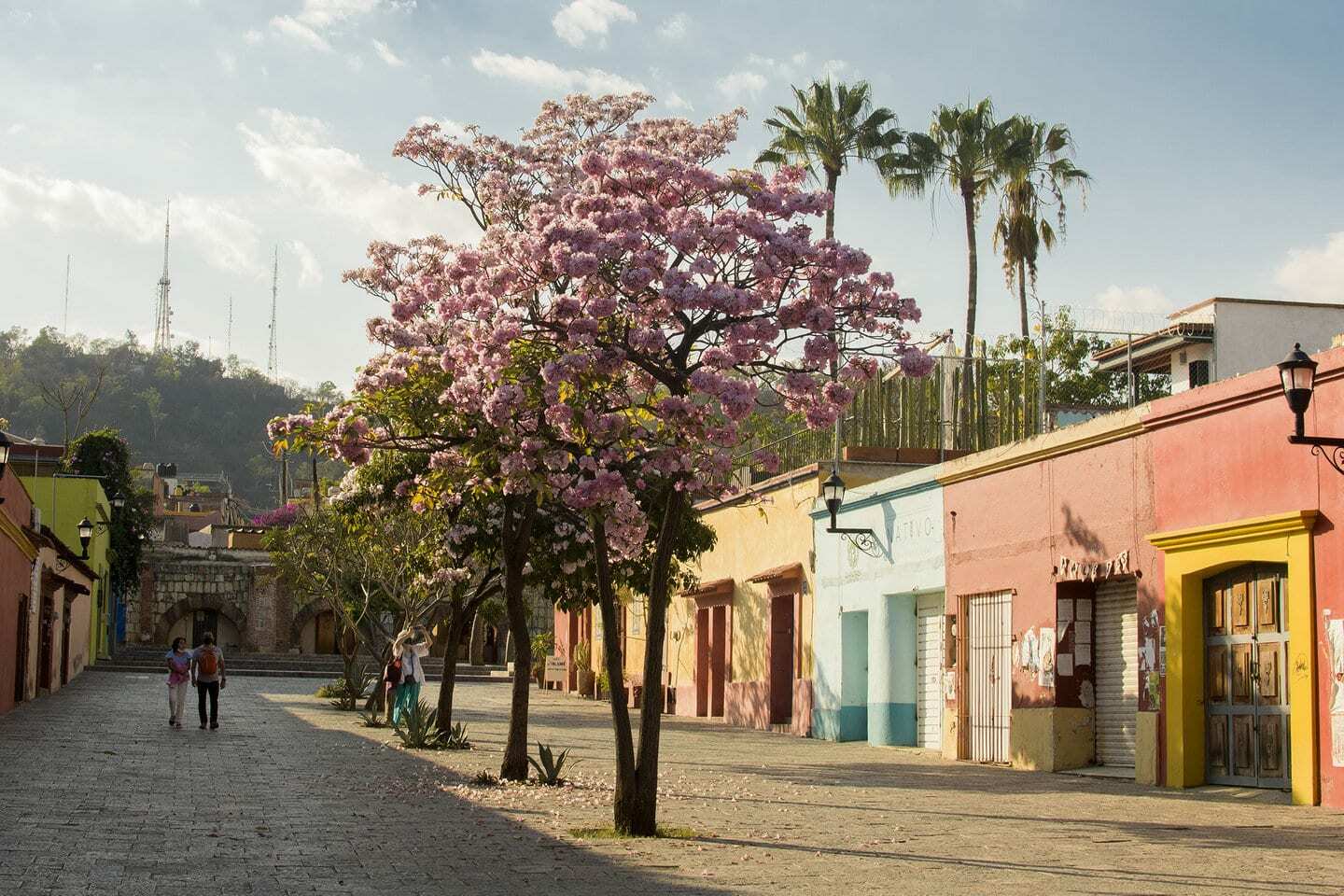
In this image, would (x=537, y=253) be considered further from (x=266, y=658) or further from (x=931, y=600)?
(x=266, y=658)

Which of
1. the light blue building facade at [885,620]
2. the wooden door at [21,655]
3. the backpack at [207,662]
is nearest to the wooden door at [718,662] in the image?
the light blue building facade at [885,620]

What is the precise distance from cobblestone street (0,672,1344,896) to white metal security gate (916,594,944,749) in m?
2.37

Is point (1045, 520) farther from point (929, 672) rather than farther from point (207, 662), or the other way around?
point (207, 662)

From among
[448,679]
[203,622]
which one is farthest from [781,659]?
[203,622]

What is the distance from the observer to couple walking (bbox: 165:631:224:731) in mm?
23812

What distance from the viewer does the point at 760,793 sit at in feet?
50.2

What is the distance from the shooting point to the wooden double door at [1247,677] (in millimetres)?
14945

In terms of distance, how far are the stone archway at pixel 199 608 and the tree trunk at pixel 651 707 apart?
53.5 metres

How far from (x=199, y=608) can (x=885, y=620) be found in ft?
146

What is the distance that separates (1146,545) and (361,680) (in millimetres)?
19058

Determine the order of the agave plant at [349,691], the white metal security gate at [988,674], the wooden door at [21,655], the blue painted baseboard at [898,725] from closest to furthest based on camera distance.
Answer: the white metal security gate at [988,674]
the blue painted baseboard at [898,725]
the wooden door at [21,655]
the agave plant at [349,691]

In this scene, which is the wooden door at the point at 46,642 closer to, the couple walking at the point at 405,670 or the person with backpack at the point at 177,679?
the person with backpack at the point at 177,679

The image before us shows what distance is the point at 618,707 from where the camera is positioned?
39.3 feet

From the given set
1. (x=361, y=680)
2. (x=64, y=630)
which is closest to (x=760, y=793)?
(x=361, y=680)
